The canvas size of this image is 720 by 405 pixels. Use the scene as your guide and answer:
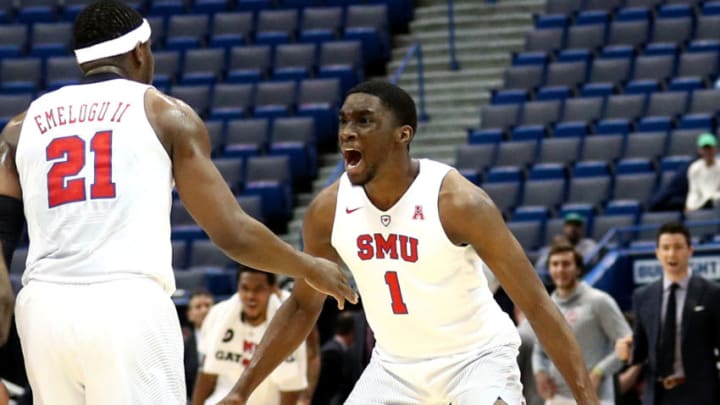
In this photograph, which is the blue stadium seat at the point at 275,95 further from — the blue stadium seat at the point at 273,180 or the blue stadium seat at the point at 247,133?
the blue stadium seat at the point at 273,180

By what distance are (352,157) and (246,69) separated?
14171 mm

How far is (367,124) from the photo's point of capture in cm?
591

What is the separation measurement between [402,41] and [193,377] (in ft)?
33.6

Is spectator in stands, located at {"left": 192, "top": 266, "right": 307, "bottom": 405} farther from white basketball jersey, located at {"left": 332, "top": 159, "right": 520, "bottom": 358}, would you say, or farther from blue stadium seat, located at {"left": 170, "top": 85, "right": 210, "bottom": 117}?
blue stadium seat, located at {"left": 170, "top": 85, "right": 210, "bottom": 117}

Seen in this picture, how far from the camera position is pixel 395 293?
5.89 metres

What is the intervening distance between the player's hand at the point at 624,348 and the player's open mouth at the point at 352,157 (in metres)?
4.61

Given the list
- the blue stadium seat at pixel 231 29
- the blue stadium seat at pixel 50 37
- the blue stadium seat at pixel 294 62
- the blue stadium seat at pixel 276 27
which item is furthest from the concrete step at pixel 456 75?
the blue stadium seat at pixel 50 37

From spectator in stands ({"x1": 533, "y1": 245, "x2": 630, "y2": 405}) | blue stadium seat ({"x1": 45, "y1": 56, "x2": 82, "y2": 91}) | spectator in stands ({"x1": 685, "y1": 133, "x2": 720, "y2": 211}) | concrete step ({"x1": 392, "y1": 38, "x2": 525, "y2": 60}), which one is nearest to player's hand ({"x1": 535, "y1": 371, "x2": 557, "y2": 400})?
spectator in stands ({"x1": 533, "y1": 245, "x2": 630, "y2": 405})

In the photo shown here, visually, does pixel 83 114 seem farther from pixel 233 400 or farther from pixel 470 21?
pixel 470 21

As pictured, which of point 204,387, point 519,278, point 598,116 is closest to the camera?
point 519,278

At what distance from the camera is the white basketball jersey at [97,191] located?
181 inches

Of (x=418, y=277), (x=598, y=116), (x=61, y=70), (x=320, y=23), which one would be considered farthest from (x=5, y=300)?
(x=61, y=70)

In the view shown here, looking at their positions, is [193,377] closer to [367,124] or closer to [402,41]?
[367,124]

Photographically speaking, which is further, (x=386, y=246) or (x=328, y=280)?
(x=386, y=246)
